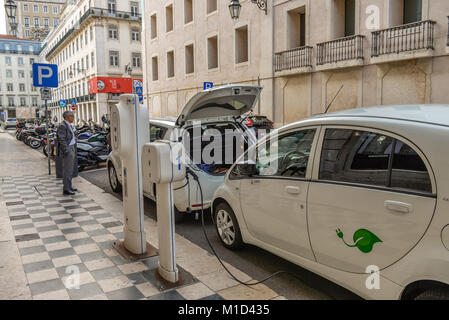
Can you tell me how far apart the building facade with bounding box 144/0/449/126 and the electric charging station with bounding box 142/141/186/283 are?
7.64 m

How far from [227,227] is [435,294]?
8.65ft

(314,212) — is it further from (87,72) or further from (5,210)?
(87,72)

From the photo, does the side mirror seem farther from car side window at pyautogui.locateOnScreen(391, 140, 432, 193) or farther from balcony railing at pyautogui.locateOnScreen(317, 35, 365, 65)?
balcony railing at pyautogui.locateOnScreen(317, 35, 365, 65)

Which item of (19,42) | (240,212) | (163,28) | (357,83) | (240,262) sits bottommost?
(240,262)

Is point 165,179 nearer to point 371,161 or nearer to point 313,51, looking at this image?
point 371,161

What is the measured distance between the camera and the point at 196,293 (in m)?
3.65

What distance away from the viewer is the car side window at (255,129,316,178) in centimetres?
362

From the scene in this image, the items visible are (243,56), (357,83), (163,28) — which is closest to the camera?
(357,83)

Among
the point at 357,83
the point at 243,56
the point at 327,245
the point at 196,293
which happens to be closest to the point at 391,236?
the point at 327,245

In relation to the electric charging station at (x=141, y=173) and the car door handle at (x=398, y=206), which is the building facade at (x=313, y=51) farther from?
the car door handle at (x=398, y=206)

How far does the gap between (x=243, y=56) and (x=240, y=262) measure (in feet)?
61.4

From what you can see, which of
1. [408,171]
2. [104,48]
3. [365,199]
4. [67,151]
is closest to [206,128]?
[67,151]

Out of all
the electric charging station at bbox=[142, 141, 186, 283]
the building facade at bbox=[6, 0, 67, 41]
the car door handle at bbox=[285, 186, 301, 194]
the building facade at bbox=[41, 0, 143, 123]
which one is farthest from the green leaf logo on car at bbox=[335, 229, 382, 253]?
the building facade at bbox=[6, 0, 67, 41]

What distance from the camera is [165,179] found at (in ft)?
12.0
